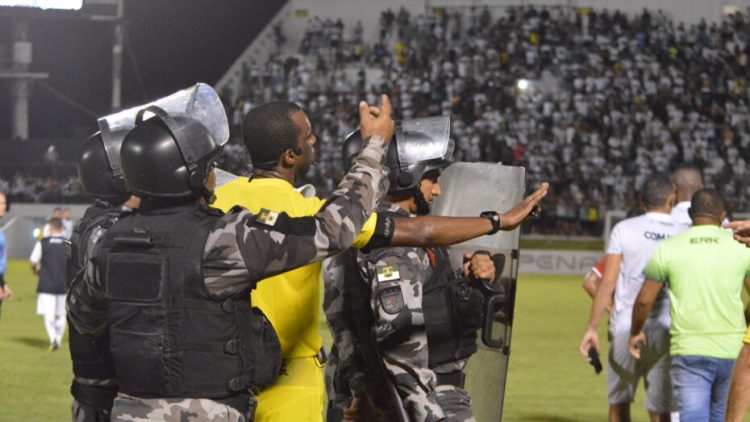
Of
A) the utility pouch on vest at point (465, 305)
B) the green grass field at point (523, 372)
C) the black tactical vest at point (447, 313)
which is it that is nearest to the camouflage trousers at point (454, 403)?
the black tactical vest at point (447, 313)

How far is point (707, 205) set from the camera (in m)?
6.68

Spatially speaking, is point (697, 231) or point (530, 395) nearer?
point (697, 231)

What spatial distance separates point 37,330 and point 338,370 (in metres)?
13.5

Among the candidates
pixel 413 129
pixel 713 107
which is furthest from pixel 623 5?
pixel 413 129

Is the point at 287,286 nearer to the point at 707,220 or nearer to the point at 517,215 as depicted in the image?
the point at 517,215

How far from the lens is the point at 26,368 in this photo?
13383mm

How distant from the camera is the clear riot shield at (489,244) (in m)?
5.73

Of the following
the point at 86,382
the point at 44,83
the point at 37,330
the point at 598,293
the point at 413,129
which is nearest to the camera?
the point at 86,382

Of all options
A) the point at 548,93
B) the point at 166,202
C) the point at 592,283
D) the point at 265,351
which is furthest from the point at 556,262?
the point at 166,202

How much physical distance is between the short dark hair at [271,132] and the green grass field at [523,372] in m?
6.51

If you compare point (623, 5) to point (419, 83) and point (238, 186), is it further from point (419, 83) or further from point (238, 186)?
point (238, 186)

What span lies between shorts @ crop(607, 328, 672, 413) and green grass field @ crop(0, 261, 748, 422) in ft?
8.52

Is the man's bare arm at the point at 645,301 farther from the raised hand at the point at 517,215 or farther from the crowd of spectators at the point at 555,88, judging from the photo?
the crowd of spectators at the point at 555,88

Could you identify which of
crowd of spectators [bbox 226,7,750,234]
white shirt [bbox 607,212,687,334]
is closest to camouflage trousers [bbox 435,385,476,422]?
white shirt [bbox 607,212,687,334]
